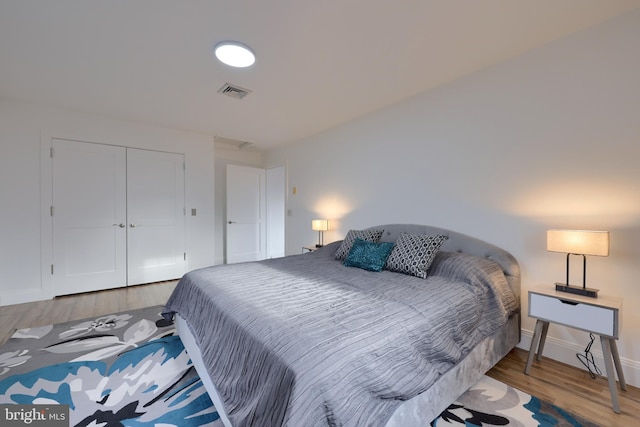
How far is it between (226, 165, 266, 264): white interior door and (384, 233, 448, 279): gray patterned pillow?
11.9ft

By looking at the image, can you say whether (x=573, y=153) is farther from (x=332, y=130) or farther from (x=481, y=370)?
(x=332, y=130)

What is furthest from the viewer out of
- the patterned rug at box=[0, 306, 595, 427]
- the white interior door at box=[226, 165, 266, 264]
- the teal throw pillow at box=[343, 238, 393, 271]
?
the white interior door at box=[226, 165, 266, 264]

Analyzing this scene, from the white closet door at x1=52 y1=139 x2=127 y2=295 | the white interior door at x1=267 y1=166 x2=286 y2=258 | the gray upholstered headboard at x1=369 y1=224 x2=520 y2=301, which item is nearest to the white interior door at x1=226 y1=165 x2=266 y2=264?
the white interior door at x1=267 y1=166 x2=286 y2=258

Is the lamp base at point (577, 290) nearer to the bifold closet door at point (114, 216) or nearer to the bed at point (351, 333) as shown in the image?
the bed at point (351, 333)

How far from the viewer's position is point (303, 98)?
2.96 m

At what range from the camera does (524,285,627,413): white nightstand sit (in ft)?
4.98

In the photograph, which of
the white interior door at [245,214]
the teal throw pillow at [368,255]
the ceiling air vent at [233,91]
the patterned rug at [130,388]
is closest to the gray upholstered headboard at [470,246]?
the teal throw pillow at [368,255]

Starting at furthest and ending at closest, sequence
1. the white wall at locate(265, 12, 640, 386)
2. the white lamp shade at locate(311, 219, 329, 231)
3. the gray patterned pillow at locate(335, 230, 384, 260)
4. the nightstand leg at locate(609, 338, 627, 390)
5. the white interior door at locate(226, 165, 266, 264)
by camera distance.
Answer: the white interior door at locate(226, 165, 266, 264), the white lamp shade at locate(311, 219, 329, 231), the gray patterned pillow at locate(335, 230, 384, 260), the white wall at locate(265, 12, 640, 386), the nightstand leg at locate(609, 338, 627, 390)

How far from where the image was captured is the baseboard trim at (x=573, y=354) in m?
1.73

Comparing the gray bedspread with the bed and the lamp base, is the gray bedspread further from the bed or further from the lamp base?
the lamp base

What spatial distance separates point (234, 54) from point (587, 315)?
3.05m

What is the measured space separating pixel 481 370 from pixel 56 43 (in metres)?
3.84

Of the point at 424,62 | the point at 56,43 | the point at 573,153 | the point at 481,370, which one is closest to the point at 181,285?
the point at 56,43

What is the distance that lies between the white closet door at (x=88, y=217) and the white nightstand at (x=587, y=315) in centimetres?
480
